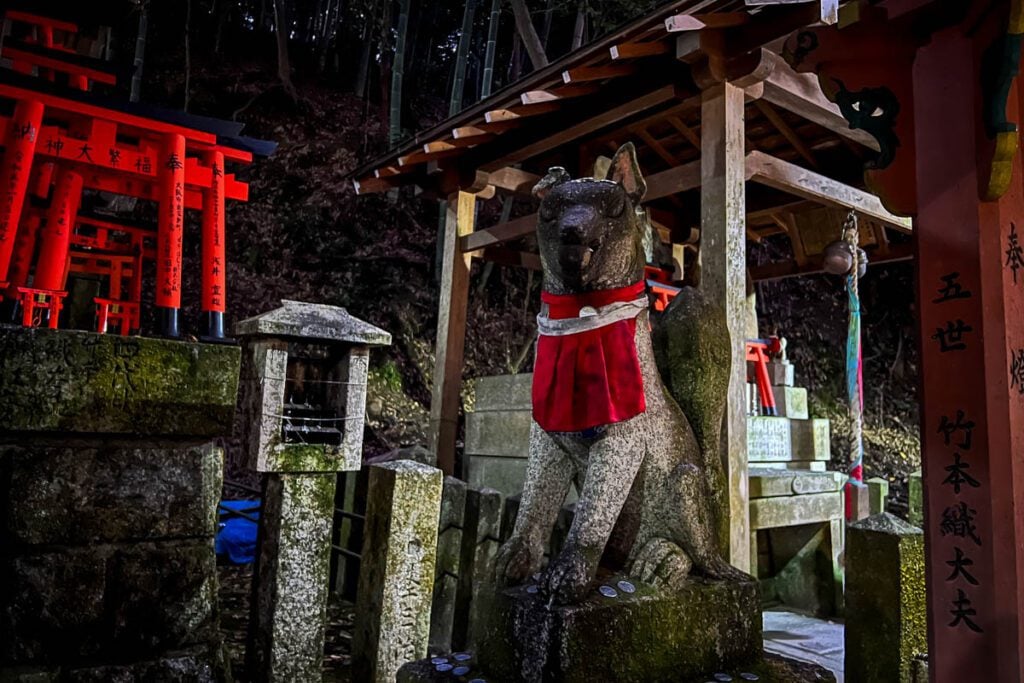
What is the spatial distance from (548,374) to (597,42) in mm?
3167

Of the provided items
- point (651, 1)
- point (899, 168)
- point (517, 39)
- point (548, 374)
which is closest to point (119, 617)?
point (548, 374)

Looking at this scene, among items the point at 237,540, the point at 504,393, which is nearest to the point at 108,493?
the point at 504,393

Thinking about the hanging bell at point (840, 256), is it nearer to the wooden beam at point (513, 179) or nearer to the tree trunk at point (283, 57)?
the wooden beam at point (513, 179)

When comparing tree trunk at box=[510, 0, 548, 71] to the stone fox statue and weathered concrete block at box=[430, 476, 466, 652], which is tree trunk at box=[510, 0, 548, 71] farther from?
the stone fox statue

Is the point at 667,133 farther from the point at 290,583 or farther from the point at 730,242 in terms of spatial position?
the point at 290,583

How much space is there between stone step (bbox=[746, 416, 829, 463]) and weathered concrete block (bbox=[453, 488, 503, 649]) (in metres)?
3.76

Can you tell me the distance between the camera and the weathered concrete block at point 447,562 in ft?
13.2

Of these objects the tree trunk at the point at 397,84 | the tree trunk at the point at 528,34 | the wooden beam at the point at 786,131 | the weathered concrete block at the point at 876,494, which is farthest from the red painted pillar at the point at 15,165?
the tree trunk at the point at 397,84

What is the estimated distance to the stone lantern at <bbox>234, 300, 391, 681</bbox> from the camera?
3492 mm

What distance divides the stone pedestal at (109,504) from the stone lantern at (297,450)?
1.67 metres

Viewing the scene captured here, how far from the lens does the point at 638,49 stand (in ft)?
14.5

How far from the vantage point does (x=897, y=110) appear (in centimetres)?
222

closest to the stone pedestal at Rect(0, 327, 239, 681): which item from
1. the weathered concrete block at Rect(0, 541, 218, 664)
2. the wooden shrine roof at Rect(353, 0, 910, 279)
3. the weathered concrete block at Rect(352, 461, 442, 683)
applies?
the weathered concrete block at Rect(0, 541, 218, 664)

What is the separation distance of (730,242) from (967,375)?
247 cm
